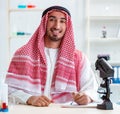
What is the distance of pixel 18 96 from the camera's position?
2.14 metres

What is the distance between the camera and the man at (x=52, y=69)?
2304mm

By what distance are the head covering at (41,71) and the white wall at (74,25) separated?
2.00 meters

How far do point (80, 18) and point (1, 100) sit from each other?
2805 millimetres

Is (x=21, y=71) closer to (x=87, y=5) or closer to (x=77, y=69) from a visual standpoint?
(x=77, y=69)

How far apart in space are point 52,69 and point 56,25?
1.19 ft

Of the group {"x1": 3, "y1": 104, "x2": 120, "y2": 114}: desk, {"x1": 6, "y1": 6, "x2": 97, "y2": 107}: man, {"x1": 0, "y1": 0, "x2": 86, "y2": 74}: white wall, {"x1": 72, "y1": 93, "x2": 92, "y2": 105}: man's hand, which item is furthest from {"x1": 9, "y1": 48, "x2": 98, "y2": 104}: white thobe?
{"x1": 0, "y1": 0, "x2": 86, "y2": 74}: white wall

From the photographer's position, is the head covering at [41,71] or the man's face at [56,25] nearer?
the head covering at [41,71]

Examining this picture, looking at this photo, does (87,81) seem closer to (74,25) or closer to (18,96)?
(18,96)

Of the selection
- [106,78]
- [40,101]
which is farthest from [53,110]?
[106,78]

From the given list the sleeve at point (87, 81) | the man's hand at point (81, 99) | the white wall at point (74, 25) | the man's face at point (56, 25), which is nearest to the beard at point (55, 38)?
the man's face at point (56, 25)

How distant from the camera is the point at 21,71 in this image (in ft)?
7.65

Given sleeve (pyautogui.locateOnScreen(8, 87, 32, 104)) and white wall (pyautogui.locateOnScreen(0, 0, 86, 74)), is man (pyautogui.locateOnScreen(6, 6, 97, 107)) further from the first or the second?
white wall (pyautogui.locateOnScreen(0, 0, 86, 74))

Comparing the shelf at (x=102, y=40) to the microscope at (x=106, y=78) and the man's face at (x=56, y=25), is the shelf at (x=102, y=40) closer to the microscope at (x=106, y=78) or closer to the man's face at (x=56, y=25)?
the man's face at (x=56, y=25)

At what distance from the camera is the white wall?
14.5 ft
